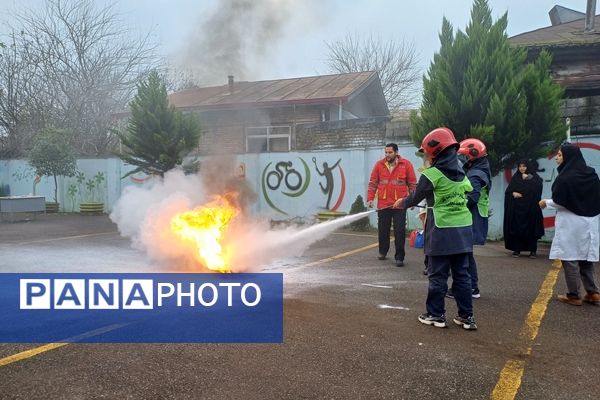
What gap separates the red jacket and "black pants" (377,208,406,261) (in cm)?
17

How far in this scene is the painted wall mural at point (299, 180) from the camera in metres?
13.7

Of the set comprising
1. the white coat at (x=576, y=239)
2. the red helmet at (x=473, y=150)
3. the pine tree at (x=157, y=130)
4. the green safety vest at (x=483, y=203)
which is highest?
the pine tree at (x=157, y=130)

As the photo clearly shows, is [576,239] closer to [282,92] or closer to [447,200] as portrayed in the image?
[447,200]

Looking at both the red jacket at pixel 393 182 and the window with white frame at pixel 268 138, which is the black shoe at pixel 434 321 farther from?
the window with white frame at pixel 268 138

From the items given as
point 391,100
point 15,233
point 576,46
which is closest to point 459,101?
point 576,46

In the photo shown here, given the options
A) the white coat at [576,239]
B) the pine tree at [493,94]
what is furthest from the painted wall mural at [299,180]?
the white coat at [576,239]

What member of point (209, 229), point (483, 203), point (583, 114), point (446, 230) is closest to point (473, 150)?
point (483, 203)

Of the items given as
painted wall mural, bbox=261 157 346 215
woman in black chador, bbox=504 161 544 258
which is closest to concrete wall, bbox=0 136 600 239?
painted wall mural, bbox=261 157 346 215

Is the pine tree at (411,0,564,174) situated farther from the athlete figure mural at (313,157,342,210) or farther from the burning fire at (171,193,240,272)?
the burning fire at (171,193,240,272)

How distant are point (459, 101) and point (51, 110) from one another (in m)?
21.3

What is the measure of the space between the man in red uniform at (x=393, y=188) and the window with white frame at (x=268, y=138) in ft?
36.7

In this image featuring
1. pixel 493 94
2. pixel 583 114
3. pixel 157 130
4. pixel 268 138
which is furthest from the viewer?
pixel 268 138

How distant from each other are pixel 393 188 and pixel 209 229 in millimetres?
3200

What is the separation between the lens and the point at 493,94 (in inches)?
380
